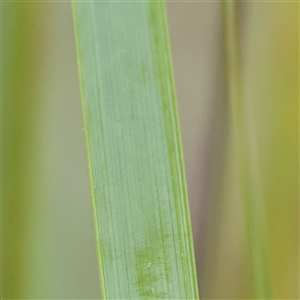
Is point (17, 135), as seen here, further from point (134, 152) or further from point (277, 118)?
point (277, 118)

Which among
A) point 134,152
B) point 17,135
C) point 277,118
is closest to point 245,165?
point 277,118

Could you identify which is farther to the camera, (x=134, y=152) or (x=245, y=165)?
(x=245, y=165)

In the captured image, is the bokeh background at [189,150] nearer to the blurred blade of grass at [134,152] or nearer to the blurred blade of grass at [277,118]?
the blurred blade of grass at [277,118]

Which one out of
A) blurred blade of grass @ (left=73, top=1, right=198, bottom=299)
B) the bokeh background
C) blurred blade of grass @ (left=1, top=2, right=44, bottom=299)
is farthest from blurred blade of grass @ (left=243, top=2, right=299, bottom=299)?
blurred blade of grass @ (left=1, top=2, right=44, bottom=299)

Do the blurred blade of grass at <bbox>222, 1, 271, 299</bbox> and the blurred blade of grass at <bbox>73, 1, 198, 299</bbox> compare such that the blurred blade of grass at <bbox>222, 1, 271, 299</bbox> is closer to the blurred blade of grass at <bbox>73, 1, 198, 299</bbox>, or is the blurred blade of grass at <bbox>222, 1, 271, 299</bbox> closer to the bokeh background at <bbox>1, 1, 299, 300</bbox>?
the bokeh background at <bbox>1, 1, 299, 300</bbox>

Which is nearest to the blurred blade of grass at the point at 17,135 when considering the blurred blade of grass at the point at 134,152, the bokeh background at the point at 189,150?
the bokeh background at the point at 189,150
